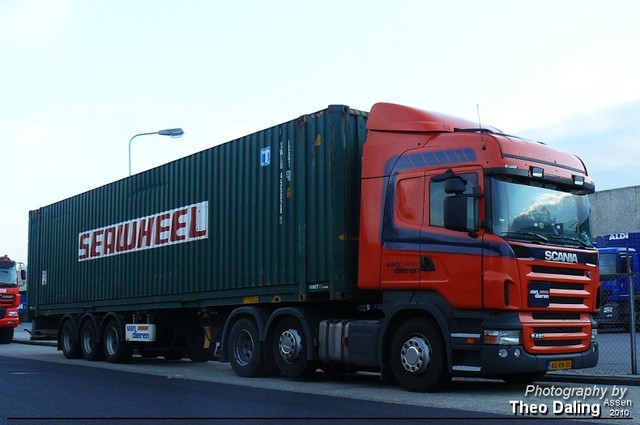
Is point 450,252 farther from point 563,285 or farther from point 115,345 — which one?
point 115,345

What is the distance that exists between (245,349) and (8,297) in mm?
16263

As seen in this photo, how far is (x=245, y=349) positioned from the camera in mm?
13008

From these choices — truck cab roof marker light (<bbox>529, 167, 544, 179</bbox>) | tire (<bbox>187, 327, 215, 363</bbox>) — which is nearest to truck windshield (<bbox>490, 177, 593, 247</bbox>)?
truck cab roof marker light (<bbox>529, 167, 544, 179</bbox>)

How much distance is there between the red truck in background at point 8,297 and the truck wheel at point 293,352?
16.3 metres

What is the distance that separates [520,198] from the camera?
9.85m

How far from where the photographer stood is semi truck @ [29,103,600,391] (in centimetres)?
964

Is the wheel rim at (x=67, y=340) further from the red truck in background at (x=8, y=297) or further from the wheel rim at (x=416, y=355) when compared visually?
the wheel rim at (x=416, y=355)

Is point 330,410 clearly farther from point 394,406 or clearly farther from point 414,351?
point 414,351

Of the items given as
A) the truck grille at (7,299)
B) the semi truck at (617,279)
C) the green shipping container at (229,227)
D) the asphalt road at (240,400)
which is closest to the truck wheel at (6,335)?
the truck grille at (7,299)

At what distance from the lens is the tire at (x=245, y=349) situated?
12501mm

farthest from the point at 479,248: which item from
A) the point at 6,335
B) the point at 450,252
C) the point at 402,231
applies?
the point at 6,335

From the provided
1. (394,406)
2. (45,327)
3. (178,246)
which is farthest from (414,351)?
(45,327)

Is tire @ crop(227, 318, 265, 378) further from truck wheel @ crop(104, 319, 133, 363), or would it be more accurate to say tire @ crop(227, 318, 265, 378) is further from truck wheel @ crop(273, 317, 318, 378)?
truck wheel @ crop(104, 319, 133, 363)

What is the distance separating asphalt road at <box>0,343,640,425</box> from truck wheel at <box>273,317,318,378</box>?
184 millimetres
